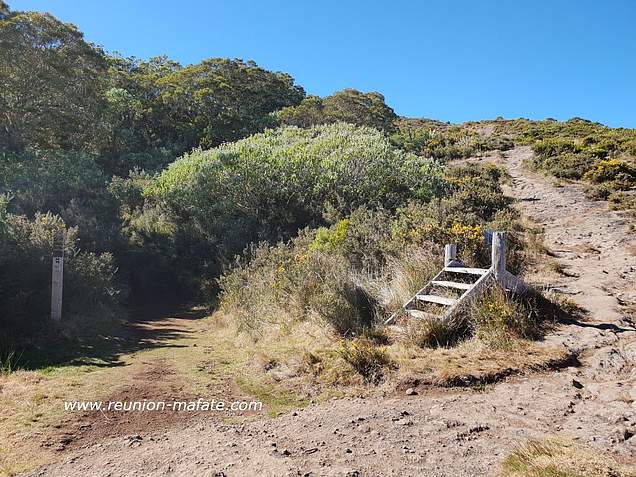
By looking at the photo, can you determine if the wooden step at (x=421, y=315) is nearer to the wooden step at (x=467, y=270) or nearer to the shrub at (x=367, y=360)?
the shrub at (x=367, y=360)

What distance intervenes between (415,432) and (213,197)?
1398cm

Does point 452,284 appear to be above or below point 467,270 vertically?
below

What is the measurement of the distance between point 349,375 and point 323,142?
13.4 meters

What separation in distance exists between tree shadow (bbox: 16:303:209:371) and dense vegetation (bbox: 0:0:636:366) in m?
0.46

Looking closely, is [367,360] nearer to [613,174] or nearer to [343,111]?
[613,174]

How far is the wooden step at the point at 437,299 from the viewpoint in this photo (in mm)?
6652

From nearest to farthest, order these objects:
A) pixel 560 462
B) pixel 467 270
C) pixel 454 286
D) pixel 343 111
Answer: pixel 560 462 → pixel 454 286 → pixel 467 270 → pixel 343 111

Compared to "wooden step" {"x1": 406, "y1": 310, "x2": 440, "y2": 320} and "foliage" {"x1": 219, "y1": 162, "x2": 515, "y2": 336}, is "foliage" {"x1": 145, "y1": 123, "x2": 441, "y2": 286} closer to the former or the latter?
"foliage" {"x1": 219, "y1": 162, "x2": 515, "y2": 336}

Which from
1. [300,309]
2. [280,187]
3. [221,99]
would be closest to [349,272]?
[300,309]

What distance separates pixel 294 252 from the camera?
1187 centimetres

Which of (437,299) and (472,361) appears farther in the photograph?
(437,299)

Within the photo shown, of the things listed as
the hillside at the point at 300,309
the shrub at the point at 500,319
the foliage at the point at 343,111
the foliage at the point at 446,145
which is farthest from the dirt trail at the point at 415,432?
the foliage at the point at 343,111

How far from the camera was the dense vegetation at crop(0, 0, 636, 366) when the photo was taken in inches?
365

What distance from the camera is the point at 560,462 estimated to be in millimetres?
3354
